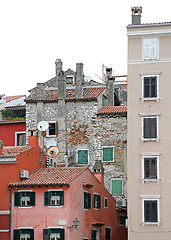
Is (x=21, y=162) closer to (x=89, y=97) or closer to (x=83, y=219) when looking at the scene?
(x=83, y=219)

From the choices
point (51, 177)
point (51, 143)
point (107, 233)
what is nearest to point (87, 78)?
point (51, 143)

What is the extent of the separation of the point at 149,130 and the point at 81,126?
15130 mm

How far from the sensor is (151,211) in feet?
125

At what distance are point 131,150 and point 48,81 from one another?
20691 mm

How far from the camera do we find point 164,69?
4016 cm

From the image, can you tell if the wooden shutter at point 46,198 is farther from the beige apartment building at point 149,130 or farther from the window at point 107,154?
the window at point 107,154

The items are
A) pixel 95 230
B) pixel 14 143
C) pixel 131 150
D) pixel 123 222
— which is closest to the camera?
pixel 131 150

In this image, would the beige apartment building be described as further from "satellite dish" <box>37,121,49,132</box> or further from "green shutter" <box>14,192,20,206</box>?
"satellite dish" <box>37,121,49,132</box>

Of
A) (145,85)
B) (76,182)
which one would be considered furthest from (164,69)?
(76,182)

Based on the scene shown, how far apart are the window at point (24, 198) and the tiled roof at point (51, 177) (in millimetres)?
690

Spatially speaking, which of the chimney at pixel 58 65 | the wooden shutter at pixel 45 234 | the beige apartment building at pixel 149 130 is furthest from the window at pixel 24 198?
the chimney at pixel 58 65

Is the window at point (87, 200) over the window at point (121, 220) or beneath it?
over

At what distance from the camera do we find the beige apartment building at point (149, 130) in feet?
125

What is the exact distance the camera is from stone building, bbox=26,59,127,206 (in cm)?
5256
